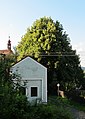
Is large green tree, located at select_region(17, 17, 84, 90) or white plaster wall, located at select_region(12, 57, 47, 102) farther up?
large green tree, located at select_region(17, 17, 84, 90)

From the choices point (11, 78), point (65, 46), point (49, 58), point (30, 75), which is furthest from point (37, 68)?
point (11, 78)

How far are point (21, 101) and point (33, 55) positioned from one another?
34.2 metres

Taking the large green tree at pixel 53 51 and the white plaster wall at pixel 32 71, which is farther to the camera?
the large green tree at pixel 53 51

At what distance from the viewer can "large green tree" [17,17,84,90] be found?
4106 cm

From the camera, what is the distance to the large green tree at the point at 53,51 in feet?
135

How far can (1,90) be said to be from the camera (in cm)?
784

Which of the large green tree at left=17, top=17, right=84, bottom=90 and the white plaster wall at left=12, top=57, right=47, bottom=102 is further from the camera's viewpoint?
the large green tree at left=17, top=17, right=84, bottom=90

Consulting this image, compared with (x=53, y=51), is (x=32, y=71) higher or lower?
lower

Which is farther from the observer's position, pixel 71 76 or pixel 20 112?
pixel 71 76

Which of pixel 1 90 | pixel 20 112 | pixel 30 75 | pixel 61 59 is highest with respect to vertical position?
pixel 61 59

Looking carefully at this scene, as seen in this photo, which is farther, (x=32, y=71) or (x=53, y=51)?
(x=53, y=51)

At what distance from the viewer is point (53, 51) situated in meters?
41.3

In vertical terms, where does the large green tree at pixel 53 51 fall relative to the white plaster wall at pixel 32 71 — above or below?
above

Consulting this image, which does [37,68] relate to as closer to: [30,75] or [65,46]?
[30,75]
